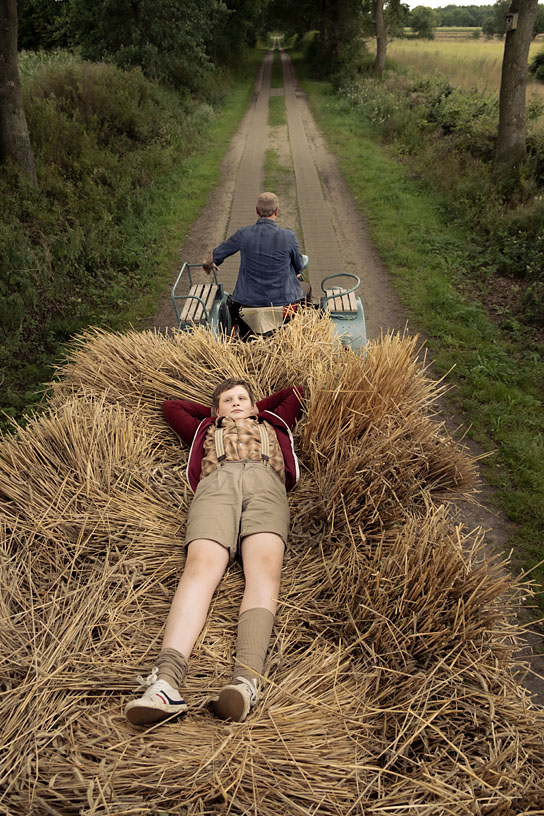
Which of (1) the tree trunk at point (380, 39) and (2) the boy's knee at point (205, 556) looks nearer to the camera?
(2) the boy's knee at point (205, 556)

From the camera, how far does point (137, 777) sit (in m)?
1.55

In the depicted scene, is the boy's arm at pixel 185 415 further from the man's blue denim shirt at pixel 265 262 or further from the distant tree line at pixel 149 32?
the distant tree line at pixel 149 32

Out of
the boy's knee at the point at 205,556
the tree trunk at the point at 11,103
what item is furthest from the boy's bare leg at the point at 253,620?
the tree trunk at the point at 11,103

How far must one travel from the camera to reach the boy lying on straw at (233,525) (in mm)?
1838

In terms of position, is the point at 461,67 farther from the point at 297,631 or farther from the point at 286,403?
the point at 297,631

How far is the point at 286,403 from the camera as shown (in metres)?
3.00

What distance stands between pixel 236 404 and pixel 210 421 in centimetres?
18

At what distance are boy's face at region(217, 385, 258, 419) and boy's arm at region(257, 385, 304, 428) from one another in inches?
5.1

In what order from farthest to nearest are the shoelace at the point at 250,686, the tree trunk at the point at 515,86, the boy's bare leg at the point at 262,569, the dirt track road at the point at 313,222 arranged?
the tree trunk at the point at 515,86, the dirt track road at the point at 313,222, the boy's bare leg at the point at 262,569, the shoelace at the point at 250,686

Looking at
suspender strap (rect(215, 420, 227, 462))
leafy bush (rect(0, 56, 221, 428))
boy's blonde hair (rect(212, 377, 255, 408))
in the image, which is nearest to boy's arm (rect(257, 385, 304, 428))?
boy's blonde hair (rect(212, 377, 255, 408))

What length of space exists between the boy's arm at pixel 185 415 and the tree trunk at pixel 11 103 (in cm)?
642

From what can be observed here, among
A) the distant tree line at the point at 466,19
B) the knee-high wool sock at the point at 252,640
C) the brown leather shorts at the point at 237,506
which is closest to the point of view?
the knee-high wool sock at the point at 252,640

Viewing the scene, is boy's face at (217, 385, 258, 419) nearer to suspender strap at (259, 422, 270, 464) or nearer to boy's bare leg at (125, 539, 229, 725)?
suspender strap at (259, 422, 270, 464)

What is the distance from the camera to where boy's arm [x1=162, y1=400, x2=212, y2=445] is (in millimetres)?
2949
